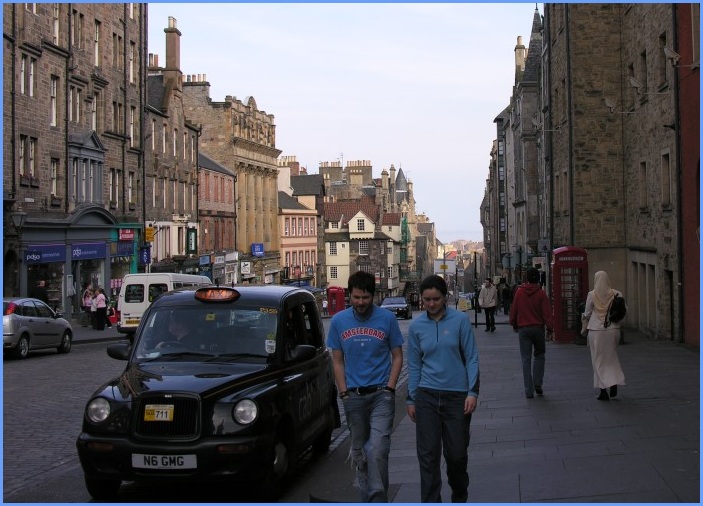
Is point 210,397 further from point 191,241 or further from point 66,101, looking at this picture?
point 191,241

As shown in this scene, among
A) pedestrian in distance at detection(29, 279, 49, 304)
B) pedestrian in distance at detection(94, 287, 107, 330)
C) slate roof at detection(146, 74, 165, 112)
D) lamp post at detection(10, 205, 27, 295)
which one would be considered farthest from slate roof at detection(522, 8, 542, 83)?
lamp post at detection(10, 205, 27, 295)

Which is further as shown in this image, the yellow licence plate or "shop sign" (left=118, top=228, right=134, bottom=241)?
"shop sign" (left=118, top=228, right=134, bottom=241)

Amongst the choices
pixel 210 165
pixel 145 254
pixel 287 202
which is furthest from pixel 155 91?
Result: pixel 287 202

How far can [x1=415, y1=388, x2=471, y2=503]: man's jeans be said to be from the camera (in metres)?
7.26

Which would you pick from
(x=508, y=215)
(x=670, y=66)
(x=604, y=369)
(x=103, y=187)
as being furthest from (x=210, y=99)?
(x=604, y=369)

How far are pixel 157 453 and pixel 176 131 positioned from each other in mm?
51551

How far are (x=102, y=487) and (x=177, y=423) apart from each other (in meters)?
1.01

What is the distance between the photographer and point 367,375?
770 centimetres

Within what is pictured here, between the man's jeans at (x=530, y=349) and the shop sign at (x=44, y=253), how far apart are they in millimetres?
25643

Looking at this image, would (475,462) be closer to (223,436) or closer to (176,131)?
(223,436)

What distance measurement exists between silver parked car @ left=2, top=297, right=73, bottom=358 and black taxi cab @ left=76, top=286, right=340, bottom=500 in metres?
14.8

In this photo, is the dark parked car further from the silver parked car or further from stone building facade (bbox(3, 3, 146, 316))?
the silver parked car

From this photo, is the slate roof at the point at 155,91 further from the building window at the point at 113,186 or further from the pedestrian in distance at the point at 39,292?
the pedestrian in distance at the point at 39,292

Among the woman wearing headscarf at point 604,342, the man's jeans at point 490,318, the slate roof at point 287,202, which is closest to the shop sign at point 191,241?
the slate roof at point 287,202
